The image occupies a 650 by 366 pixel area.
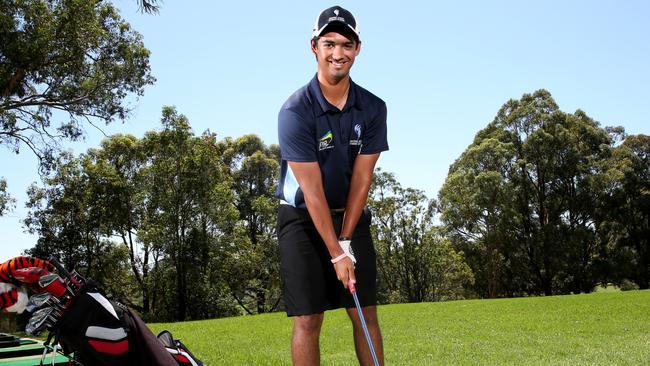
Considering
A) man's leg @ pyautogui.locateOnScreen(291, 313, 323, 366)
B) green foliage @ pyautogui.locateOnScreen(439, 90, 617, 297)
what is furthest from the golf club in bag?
green foliage @ pyautogui.locateOnScreen(439, 90, 617, 297)

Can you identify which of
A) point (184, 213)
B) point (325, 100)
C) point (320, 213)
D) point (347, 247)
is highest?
point (184, 213)

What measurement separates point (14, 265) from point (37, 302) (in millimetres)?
169

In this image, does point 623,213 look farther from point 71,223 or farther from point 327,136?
point 327,136

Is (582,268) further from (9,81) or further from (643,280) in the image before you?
(9,81)

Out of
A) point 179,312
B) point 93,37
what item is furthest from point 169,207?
point 93,37

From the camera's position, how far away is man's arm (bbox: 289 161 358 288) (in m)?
2.97

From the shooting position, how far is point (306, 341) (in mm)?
3074

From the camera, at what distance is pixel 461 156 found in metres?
37.6

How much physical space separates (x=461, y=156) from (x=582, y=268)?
910 cm

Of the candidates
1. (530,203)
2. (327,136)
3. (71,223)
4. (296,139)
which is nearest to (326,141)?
(327,136)

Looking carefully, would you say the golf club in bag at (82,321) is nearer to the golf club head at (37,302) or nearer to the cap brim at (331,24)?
the golf club head at (37,302)

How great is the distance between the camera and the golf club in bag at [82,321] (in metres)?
2.56

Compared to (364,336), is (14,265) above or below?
above

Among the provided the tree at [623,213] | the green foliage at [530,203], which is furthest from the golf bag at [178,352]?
the tree at [623,213]
